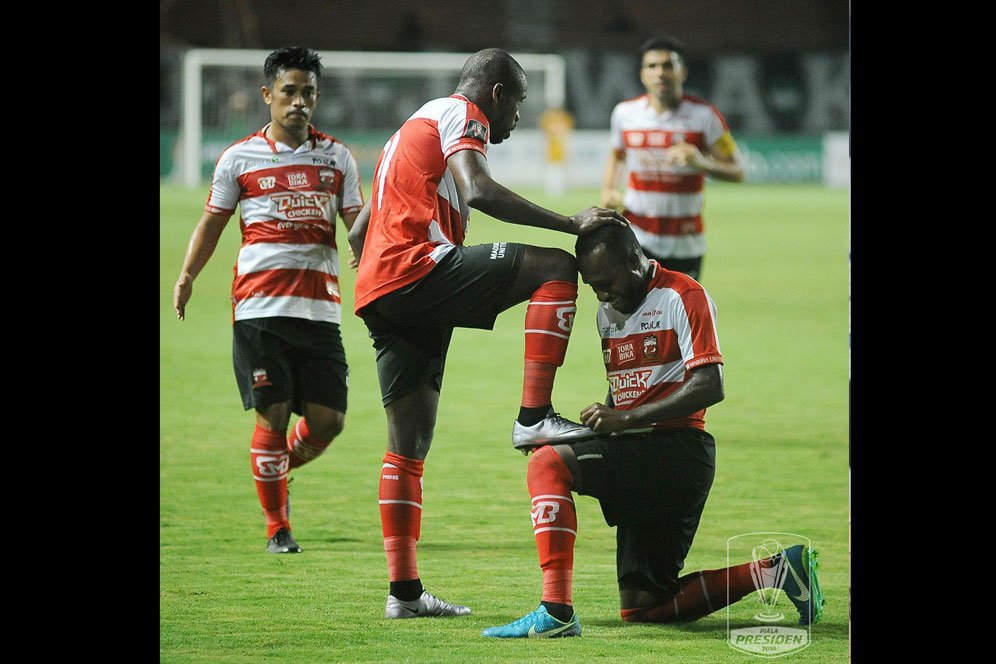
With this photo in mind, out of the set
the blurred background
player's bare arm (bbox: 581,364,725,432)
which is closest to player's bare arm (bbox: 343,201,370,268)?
player's bare arm (bbox: 581,364,725,432)

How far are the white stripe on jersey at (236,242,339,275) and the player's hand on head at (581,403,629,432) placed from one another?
60.7 inches

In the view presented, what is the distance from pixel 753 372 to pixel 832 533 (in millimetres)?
3886

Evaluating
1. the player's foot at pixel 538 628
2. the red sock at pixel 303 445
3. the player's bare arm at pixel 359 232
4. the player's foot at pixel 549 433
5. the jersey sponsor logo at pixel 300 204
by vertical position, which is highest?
the jersey sponsor logo at pixel 300 204

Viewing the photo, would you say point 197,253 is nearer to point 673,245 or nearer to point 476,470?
point 476,470

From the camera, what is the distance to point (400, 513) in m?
4.07

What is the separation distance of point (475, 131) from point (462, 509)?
2251mm

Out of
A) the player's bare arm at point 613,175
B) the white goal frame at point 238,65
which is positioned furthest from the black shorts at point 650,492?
the white goal frame at point 238,65

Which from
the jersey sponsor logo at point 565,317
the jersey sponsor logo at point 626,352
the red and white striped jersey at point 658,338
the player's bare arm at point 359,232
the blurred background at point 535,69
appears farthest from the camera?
the blurred background at point 535,69

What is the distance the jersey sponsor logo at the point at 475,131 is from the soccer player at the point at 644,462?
1.41 ft

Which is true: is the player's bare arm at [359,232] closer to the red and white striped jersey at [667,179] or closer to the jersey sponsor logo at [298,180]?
the jersey sponsor logo at [298,180]

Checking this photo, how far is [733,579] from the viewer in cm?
397

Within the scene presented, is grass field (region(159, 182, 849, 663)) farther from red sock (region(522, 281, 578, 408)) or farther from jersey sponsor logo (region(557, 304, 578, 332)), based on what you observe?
jersey sponsor logo (region(557, 304, 578, 332))

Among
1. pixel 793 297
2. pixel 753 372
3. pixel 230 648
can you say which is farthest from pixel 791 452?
pixel 793 297

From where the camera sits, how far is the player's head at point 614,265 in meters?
3.77
